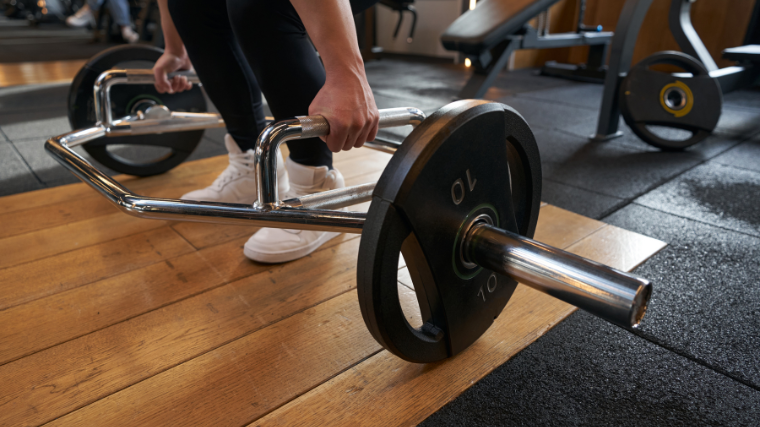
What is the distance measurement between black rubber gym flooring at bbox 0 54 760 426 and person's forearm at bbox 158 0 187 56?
56cm

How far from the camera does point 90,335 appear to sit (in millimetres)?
695

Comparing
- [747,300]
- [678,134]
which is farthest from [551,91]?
[747,300]

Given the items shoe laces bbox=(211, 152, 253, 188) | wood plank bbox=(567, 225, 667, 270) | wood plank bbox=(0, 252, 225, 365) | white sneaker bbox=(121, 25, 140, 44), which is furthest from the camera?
white sneaker bbox=(121, 25, 140, 44)

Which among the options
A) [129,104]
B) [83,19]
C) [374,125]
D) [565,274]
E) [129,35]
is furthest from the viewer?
[83,19]

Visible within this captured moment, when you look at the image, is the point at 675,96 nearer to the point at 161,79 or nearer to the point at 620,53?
the point at 620,53

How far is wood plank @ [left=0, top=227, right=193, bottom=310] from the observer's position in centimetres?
81

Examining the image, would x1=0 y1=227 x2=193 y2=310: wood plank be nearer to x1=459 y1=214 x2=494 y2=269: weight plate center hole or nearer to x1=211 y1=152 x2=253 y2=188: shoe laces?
x1=211 y1=152 x2=253 y2=188: shoe laces

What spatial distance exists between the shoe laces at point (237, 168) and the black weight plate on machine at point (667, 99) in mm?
1322

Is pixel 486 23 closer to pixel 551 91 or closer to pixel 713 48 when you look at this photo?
pixel 551 91

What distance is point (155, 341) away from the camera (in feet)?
2.24

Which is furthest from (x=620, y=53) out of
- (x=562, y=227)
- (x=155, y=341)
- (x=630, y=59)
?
(x=155, y=341)

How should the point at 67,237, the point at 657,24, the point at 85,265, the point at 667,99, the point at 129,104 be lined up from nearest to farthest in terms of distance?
the point at 85,265 → the point at 67,237 → the point at 129,104 → the point at 667,99 → the point at 657,24

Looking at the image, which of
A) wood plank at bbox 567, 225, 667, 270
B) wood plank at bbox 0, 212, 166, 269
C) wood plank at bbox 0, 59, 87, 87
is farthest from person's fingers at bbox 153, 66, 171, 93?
wood plank at bbox 0, 59, 87, 87

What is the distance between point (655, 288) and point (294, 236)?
2.11 feet
